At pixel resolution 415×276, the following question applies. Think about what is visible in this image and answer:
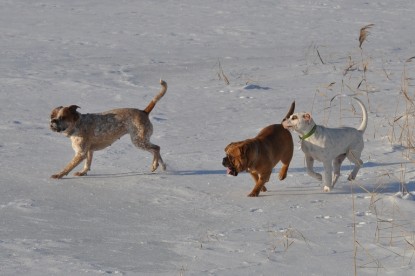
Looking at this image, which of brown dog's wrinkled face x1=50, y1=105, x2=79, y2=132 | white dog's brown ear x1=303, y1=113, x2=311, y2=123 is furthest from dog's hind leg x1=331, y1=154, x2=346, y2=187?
brown dog's wrinkled face x1=50, y1=105, x2=79, y2=132

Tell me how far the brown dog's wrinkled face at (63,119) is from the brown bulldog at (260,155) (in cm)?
165

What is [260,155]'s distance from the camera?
6973 mm

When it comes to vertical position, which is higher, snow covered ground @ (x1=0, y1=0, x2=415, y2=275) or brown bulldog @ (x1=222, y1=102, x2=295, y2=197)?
brown bulldog @ (x1=222, y1=102, x2=295, y2=197)

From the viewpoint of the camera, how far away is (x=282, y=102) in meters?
10.5

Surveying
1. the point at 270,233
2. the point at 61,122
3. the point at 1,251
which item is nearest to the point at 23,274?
the point at 1,251

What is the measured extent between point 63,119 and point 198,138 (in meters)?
1.68

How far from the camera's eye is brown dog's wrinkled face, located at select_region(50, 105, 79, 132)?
7.77 m

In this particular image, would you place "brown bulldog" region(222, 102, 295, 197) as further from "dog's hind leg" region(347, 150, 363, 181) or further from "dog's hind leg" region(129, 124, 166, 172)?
"dog's hind leg" region(129, 124, 166, 172)

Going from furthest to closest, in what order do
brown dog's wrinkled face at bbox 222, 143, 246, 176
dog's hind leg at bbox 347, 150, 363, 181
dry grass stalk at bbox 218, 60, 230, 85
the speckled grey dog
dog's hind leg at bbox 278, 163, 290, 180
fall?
1. dry grass stalk at bbox 218, 60, 230, 85
2. the speckled grey dog
3. dog's hind leg at bbox 278, 163, 290, 180
4. dog's hind leg at bbox 347, 150, 363, 181
5. brown dog's wrinkled face at bbox 222, 143, 246, 176

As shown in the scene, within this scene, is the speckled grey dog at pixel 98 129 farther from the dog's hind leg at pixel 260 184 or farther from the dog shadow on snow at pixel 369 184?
the dog shadow on snow at pixel 369 184

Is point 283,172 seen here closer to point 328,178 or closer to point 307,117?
point 328,178

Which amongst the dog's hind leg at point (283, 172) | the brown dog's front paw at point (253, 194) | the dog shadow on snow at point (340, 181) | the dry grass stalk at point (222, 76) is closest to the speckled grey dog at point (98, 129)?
the dog shadow on snow at point (340, 181)

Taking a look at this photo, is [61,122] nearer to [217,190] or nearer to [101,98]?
[217,190]

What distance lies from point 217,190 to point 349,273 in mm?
2308
